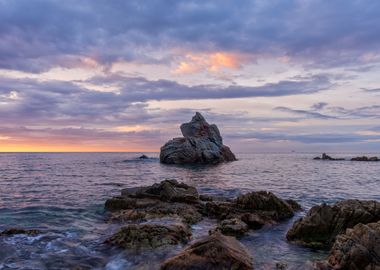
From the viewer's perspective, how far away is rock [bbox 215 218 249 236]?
16958mm

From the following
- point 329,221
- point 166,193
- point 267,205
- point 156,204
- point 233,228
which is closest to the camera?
point 329,221

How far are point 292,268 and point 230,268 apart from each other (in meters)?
2.67

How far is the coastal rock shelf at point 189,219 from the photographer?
1126cm

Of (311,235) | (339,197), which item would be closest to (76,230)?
(311,235)

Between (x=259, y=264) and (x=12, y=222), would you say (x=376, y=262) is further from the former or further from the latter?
(x=12, y=222)

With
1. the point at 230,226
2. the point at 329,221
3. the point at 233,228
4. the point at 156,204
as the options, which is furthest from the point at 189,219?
the point at 329,221

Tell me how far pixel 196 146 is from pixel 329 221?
75.8m

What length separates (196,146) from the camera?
91.6 m

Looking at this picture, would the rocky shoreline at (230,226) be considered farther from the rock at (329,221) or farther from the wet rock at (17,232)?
the wet rock at (17,232)

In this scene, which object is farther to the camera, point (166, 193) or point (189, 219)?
point (166, 193)

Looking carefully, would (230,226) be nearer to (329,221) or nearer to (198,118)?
(329,221)

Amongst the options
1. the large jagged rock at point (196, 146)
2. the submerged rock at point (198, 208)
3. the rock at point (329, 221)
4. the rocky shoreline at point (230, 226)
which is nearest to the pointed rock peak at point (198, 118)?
the large jagged rock at point (196, 146)

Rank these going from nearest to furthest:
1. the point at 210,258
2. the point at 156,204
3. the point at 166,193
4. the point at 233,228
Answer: the point at 210,258 → the point at 233,228 → the point at 156,204 → the point at 166,193

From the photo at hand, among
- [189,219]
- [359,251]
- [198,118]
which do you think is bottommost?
[189,219]
